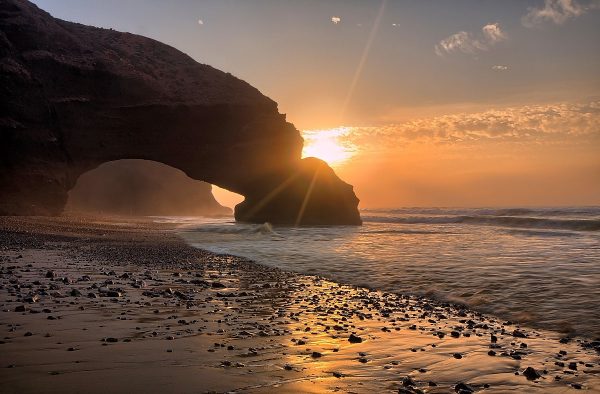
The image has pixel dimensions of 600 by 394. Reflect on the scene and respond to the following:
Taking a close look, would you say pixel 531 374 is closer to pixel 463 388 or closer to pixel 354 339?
pixel 463 388

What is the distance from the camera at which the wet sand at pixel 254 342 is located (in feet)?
13.3

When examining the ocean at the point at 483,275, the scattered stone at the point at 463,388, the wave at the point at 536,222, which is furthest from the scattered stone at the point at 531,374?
the wave at the point at 536,222

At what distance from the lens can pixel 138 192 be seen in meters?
104

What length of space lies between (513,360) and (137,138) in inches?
1434

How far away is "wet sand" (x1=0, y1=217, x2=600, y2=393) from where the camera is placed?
405 cm

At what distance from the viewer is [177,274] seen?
1126 cm

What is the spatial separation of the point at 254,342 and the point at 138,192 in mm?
105606

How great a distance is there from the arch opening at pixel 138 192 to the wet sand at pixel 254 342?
88443 mm

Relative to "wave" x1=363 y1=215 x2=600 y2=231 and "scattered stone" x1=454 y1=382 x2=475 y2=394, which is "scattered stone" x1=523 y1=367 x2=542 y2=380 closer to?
"scattered stone" x1=454 y1=382 x2=475 y2=394

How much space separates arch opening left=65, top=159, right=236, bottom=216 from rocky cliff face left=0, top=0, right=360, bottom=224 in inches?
2213

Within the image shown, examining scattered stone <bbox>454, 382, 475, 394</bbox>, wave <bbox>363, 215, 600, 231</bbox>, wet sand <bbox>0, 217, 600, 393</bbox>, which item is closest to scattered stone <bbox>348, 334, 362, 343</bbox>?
wet sand <bbox>0, 217, 600, 393</bbox>

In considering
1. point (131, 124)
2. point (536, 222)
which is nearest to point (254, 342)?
point (131, 124)

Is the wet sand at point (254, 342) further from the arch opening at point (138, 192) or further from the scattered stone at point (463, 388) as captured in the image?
the arch opening at point (138, 192)

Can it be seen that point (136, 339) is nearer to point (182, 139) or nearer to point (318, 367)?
point (318, 367)
